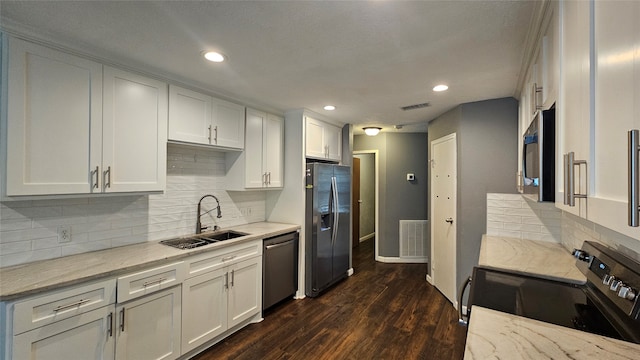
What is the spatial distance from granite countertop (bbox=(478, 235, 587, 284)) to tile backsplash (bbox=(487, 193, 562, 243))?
0.12m

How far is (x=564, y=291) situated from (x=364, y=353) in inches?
59.5

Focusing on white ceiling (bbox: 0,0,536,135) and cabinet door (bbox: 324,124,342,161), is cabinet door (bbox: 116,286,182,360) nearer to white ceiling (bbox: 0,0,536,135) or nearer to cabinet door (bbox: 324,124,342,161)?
white ceiling (bbox: 0,0,536,135)

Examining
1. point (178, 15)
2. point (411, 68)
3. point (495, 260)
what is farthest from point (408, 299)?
point (178, 15)

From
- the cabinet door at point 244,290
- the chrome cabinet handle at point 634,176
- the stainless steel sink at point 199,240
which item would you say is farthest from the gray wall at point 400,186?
the chrome cabinet handle at point 634,176

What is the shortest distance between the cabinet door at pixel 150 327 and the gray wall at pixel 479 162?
2803 millimetres

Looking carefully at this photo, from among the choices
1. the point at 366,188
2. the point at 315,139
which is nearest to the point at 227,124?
the point at 315,139

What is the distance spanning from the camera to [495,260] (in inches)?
76.2

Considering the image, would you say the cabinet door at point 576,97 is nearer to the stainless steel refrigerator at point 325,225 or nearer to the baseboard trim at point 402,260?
the stainless steel refrigerator at point 325,225

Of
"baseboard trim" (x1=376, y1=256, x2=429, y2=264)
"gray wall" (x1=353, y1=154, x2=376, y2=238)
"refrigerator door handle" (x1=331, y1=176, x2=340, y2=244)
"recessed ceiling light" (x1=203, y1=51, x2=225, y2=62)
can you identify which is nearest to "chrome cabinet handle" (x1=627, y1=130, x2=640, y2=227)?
"recessed ceiling light" (x1=203, y1=51, x2=225, y2=62)

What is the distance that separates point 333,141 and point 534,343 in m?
3.27

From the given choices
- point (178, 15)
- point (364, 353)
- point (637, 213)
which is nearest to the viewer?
point (637, 213)

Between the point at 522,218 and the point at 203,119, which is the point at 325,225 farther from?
the point at 522,218

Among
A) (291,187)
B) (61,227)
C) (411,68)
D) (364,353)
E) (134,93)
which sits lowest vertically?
(364,353)

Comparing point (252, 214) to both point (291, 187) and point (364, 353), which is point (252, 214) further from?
point (364, 353)
